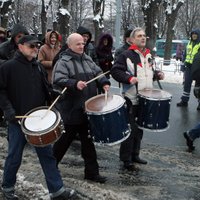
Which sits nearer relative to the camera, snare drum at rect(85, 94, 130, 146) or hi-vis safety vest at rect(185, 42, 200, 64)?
snare drum at rect(85, 94, 130, 146)

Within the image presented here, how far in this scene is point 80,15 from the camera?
49531 millimetres

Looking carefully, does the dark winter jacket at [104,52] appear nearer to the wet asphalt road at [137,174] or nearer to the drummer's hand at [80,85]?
the wet asphalt road at [137,174]

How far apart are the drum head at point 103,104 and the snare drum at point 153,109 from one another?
525mm

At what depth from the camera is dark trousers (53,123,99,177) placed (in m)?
4.74

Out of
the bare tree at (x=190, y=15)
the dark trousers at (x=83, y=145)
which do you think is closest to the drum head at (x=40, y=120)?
the dark trousers at (x=83, y=145)

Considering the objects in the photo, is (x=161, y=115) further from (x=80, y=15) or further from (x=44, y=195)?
(x=80, y=15)

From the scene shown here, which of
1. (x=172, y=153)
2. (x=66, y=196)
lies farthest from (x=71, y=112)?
(x=172, y=153)

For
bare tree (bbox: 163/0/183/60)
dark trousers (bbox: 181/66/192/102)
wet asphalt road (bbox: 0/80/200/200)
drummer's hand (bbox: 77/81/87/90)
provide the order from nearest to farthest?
drummer's hand (bbox: 77/81/87/90)
wet asphalt road (bbox: 0/80/200/200)
dark trousers (bbox: 181/66/192/102)
bare tree (bbox: 163/0/183/60)

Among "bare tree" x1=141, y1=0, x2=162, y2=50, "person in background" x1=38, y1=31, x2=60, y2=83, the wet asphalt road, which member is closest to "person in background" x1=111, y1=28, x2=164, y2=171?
the wet asphalt road

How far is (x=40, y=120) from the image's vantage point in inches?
A: 155

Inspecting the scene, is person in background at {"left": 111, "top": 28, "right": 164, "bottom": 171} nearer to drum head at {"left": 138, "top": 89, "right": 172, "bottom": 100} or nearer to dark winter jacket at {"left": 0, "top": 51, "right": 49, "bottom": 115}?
drum head at {"left": 138, "top": 89, "right": 172, "bottom": 100}

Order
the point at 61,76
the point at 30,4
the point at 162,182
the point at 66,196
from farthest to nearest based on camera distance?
the point at 30,4 → the point at 162,182 → the point at 61,76 → the point at 66,196

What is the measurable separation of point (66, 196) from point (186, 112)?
617 cm

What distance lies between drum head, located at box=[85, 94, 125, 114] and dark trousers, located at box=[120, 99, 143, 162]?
0.63 m
